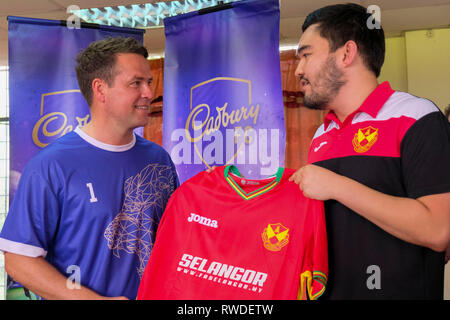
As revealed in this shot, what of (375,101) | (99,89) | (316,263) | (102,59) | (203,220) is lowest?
(316,263)

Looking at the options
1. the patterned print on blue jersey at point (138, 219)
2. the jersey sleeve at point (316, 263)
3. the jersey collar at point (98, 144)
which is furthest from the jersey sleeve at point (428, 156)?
the jersey collar at point (98, 144)

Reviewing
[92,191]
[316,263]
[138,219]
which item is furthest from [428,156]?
[92,191]

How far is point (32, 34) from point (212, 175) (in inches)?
72.1

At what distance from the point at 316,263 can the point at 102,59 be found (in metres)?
1.13

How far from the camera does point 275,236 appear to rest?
4.41ft

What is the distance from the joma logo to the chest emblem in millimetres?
511

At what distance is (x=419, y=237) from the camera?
3.72 feet

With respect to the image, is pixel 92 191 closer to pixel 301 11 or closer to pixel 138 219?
pixel 138 219

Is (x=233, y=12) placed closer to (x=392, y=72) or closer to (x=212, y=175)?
(x=212, y=175)

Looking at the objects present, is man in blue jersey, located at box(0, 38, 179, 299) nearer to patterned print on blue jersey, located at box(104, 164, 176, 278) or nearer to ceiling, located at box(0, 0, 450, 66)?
patterned print on blue jersey, located at box(104, 164, 176, 278)

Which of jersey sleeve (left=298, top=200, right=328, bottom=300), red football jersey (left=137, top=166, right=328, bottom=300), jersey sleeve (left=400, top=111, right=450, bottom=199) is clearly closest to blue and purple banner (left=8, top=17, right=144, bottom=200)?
red football jersey (left=137, top=166, right=328, bottom=300)

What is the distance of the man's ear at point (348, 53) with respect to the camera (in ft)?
4.63

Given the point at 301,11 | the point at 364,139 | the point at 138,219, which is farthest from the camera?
the point at 301,11

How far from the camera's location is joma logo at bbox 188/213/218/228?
1.42m
